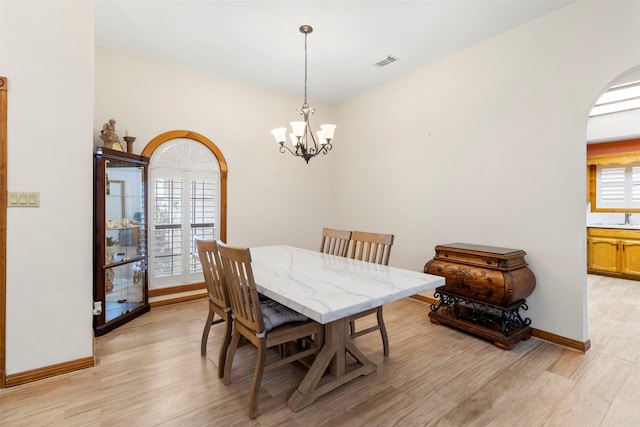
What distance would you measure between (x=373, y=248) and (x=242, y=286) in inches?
52.2

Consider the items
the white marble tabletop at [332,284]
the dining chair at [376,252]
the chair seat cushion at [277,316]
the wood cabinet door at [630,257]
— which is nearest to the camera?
the white marble tabletop at [332,284]

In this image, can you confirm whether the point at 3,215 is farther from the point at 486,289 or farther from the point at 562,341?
the point at 562,341

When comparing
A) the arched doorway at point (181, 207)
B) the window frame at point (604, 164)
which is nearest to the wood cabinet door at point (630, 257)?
the window frame at point (604, 164)

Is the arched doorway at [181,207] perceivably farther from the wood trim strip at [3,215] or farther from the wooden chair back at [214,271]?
the wooden chair back at [214,271]

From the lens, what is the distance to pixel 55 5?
2.14 m

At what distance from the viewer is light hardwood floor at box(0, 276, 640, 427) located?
1.76 metres

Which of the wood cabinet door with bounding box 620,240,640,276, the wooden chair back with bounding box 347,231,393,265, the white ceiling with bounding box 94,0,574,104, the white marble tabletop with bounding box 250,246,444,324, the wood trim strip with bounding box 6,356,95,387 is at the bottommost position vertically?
the wood trim strip with bounding box 6,356,95,387

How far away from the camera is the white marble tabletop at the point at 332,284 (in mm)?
1536

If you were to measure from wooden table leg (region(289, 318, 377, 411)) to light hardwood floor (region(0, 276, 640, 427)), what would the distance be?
0.19 ft

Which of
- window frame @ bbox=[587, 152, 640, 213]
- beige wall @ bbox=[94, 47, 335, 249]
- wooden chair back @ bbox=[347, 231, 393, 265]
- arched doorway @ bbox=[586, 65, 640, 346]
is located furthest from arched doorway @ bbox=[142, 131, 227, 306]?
window frame @ bbox=[587, 152, 640, 213]

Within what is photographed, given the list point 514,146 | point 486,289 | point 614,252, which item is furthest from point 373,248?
point 614,252

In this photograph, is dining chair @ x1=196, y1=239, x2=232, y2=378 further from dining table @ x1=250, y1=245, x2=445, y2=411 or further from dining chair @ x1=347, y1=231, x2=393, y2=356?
dining chair @ x1=347, y1=231, x2=393, y2=356

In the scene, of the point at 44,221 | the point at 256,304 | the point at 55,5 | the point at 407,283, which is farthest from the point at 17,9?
the point at 407,283

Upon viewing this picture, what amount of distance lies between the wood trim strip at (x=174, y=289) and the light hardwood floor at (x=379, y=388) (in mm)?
793
